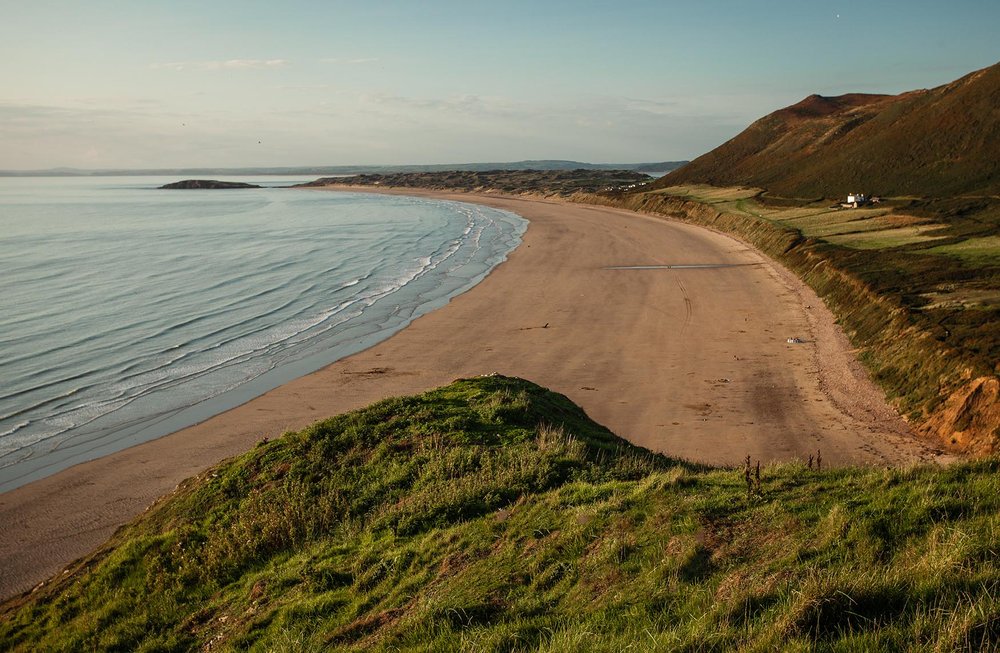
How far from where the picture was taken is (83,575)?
37.7 feet

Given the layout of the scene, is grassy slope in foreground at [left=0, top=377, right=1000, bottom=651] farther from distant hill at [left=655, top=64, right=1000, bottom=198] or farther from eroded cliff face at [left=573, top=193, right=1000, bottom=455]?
distant hill at [left=655, top=64, right=1000, bottom=198]

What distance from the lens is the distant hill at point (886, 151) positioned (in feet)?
180

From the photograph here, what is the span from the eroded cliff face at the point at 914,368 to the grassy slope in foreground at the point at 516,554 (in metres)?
7.23

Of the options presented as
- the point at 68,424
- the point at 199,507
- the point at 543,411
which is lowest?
the point at 68,424

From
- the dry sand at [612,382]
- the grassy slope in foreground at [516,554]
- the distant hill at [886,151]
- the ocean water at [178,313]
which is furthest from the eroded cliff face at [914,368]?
the distant hill at [886,151]

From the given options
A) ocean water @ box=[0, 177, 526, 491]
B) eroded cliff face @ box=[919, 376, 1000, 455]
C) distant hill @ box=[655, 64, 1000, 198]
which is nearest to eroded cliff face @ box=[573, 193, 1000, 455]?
eroded cliff face @ box=[919, 376, 1000, 455]

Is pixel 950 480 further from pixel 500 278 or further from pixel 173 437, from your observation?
pixel 500 278

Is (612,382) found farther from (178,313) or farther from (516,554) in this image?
(178,313)

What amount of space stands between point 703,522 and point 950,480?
10.3 ft

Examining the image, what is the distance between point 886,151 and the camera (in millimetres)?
65062

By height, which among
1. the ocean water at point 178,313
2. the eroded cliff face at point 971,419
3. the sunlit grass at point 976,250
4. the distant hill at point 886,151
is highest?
the distant hill at point 886,151

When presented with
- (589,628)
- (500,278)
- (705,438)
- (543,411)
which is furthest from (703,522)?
(500,278)

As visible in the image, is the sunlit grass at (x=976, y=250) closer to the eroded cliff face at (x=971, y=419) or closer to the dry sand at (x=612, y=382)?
the dry sand at (x=612, y=382)

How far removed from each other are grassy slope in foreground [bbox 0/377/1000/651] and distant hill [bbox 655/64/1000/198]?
48346 millimetres
